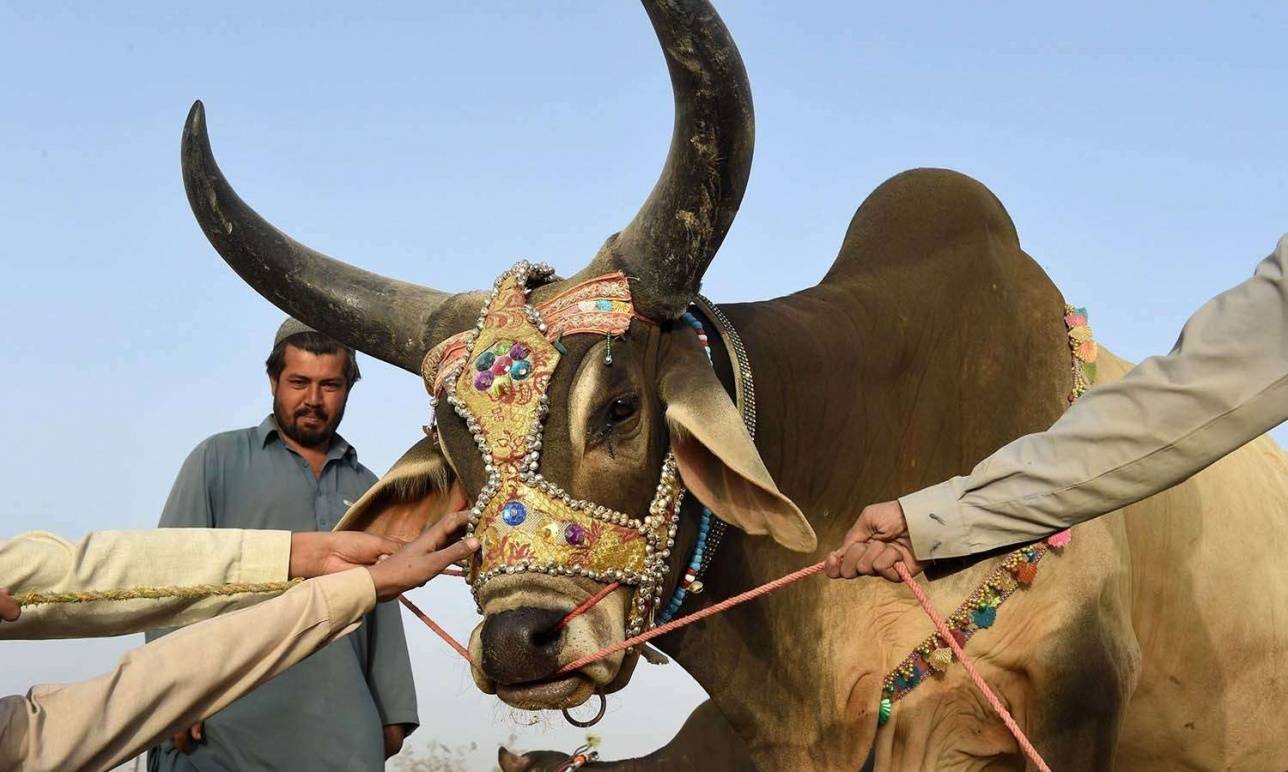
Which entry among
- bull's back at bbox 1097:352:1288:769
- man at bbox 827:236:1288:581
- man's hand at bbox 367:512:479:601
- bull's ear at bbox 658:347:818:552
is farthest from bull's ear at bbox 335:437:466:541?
bull's back at bbox 1097:352:1288:769

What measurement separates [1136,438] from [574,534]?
142 centimetres

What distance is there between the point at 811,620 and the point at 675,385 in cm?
92

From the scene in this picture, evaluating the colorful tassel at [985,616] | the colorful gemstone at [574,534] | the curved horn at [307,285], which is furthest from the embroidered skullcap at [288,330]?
the colorful tassel at [985,616]

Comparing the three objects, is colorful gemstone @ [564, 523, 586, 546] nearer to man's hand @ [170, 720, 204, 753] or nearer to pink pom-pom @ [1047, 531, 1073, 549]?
pink pom-pom @ [1047, 531, 1073, 549]

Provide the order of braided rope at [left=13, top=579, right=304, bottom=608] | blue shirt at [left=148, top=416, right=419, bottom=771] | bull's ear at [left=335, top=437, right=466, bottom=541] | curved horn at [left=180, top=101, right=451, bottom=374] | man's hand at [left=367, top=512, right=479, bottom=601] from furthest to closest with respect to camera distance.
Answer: blue shirt at [left=148, top=416, right=419, bottom=771]
curved horn at [left=180, top=101, right=451, bottom=374]
bull's ear at [left=335, top=437, right=466, bottom=541]
man's hand at [left=367, top=512, right=479, bottom=601]
braided rope at [left=13, top=579, right=304, bottom=608]

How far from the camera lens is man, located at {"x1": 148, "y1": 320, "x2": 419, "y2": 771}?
5250 millimetres

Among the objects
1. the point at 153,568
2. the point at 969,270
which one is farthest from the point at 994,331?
the point at 153,568

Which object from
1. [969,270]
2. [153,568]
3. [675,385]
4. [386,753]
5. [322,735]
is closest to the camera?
[153,568]

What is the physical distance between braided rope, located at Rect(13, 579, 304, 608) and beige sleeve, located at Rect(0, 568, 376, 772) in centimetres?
24

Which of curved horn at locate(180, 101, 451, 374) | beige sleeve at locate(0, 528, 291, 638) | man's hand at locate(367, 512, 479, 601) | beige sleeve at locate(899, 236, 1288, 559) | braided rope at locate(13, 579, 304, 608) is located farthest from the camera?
curved horn at locate(180, 101, 451, 374)

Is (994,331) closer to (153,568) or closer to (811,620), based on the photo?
(811,620)

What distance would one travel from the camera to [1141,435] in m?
2.98

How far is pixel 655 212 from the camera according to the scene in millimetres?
4215

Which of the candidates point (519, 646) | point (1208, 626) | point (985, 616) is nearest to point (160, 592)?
point (519, 646)
